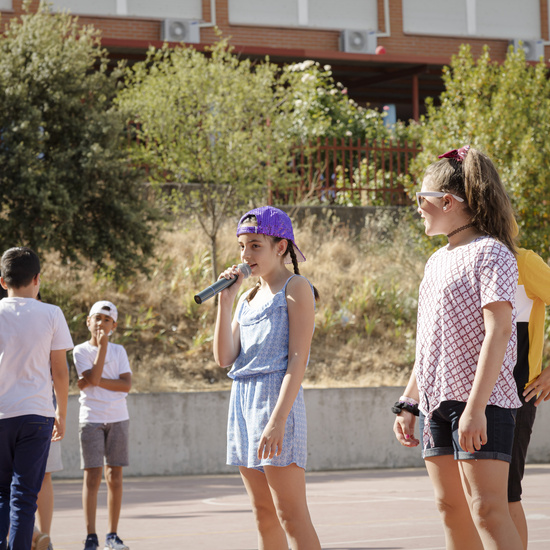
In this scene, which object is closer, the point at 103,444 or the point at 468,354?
the point at 468,354

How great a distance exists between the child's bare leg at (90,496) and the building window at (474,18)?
73.7 feet

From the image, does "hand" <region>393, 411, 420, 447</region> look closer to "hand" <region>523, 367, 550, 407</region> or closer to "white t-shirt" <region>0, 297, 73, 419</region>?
"hand" <region>523, 367, 550, 407</region>

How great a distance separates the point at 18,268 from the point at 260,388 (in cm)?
205

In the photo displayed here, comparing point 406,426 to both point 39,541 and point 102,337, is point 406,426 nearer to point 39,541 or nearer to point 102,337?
point 39,541

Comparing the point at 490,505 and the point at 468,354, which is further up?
the point at 468,354

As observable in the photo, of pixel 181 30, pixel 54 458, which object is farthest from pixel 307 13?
pixel 54 458

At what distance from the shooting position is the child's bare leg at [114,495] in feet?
23.3

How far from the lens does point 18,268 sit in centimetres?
580

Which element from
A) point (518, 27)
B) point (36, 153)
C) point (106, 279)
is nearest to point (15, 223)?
point (36, 153)

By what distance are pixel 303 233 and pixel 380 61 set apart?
30.7ft

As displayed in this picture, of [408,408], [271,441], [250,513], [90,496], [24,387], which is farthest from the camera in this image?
[250,513]

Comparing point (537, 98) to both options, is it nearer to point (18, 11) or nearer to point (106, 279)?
point (106, 279)

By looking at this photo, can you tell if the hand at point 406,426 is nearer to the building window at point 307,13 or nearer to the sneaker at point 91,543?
the sneaker at point 91,543

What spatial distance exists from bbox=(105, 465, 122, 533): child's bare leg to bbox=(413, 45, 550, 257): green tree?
9.39 meters
